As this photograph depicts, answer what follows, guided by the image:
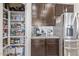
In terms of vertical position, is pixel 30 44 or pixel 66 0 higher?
pixel 66 0

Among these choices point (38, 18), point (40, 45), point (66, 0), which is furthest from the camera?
point (38, 18)

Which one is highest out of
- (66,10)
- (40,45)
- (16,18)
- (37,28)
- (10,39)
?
(66,10)

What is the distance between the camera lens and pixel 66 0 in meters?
1.13

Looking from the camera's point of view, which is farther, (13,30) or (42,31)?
(42,31)

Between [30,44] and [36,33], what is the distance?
10.1 inches

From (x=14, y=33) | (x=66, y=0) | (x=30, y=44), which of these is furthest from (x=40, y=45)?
(x=66, y=0)

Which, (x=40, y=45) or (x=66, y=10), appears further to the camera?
(x=40, y=45)

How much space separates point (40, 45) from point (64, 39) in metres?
0.46

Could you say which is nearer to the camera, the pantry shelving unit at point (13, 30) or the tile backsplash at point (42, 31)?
the pantry shelving unit at point (13, 30)

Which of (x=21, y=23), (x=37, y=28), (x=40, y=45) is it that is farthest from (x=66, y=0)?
(x=40, y=45)

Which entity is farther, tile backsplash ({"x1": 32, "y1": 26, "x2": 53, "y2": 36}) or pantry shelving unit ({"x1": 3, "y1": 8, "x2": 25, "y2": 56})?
tile backsplash ({"x1": 32, "y1": 26, "x2": 53, "y2": 36})

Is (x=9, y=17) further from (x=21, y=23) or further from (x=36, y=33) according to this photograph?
(x=36, y=33)

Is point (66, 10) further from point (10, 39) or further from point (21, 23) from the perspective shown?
point (10, 39)

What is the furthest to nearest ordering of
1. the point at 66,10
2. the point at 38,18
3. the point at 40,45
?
the point at 38,18
the point at 40,45
the point at 66,10
